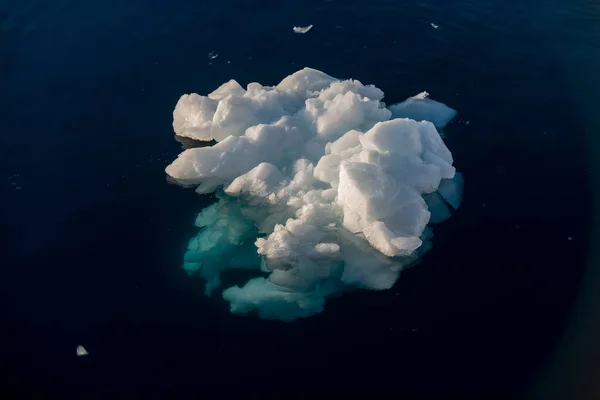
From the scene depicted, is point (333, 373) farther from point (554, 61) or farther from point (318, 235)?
point (554, 61)

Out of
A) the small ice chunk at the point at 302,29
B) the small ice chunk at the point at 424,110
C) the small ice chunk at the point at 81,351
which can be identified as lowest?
the small ice chunk at the point at 81,351

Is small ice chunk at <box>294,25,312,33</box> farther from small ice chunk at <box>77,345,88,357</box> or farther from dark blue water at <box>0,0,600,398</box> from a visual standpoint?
small ice chunk at <box>77,345,88,357</box>

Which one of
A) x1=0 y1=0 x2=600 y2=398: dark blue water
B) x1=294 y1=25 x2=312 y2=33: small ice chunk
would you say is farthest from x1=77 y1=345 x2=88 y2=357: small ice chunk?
x1=294 y1=25 x2=312 y2=33: small ice chunk

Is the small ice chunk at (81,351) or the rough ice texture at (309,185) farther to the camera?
the rough ice texture at (309,185)

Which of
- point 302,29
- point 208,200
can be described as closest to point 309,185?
point 208,200

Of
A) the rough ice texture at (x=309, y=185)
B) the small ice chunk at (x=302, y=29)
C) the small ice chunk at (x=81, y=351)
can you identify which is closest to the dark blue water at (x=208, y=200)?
the small ice chunk at (x=81, y=351)

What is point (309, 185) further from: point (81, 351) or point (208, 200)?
point (81, 351)

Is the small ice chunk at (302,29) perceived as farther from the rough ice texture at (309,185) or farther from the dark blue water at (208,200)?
the rough ice texture at (309,185)
